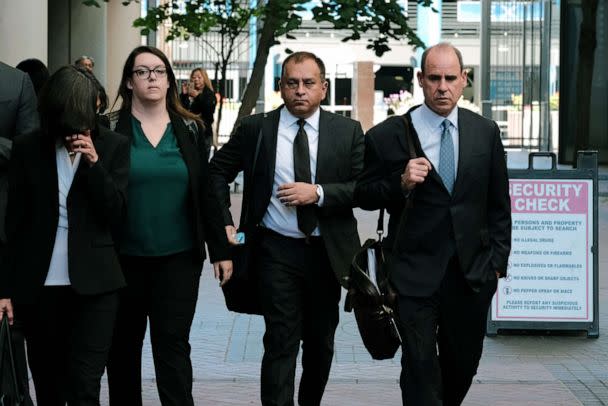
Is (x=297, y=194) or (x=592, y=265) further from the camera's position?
(x=592, y=265)

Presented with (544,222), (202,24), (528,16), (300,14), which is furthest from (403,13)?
(528,16)

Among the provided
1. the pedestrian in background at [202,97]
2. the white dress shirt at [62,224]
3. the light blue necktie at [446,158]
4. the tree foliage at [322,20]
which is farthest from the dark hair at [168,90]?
the pedestrian in background at [202,97]

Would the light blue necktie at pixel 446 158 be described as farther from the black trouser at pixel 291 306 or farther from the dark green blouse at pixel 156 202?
the dark green blouse at pixel 156 202

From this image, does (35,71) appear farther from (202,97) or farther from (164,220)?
(202,97)

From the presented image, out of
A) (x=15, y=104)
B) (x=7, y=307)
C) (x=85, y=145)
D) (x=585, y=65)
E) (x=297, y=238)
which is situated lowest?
(x=7, y=307)

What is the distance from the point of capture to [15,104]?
24.0 ft

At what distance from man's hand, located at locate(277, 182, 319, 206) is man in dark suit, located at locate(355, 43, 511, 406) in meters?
0.45

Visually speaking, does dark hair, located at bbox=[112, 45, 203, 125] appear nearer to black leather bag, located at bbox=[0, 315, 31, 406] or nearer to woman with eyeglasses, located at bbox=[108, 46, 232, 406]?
woman with eyeglasses, located at bbox=[108, 46, 232, 406]

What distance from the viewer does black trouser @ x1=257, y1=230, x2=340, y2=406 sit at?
6684mm

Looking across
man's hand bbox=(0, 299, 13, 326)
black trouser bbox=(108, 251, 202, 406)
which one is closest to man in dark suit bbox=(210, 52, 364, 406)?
black trouser bbox=(108, 251, 202, 406)

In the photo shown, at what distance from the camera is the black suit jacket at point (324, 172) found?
674 centimetres

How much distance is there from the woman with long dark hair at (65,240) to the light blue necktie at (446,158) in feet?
4.26

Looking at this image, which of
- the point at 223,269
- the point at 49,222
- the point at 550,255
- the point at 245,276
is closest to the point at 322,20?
the point at 550,255

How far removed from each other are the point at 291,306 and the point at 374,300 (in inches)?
33.0
